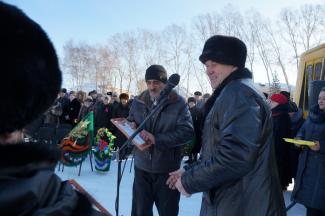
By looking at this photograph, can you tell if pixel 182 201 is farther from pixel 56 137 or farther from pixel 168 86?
pixel 56 137

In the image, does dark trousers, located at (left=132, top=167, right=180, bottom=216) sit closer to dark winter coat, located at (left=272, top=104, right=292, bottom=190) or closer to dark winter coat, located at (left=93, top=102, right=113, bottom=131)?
dark winter coat, located at (left=272, top=104, right=292, bottom=190)

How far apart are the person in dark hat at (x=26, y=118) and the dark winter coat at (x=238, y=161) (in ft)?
3.93

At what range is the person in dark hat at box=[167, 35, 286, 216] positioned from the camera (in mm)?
2104

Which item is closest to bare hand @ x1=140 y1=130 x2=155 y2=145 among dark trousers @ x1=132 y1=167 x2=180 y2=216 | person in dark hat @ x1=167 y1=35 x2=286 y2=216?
dark trousers @ x1=132 y1=167 x2=180 y2=216

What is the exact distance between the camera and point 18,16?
1.02 m

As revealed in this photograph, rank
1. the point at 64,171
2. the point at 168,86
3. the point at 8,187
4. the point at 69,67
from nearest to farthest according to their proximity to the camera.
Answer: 1. the point at 8,187
2. the point at 168,86
3. the point at 64,171
4. the point at 69,67

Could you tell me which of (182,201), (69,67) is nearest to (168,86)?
(182,201)

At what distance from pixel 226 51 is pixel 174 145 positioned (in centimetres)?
146

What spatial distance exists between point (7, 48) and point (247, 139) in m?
1.46

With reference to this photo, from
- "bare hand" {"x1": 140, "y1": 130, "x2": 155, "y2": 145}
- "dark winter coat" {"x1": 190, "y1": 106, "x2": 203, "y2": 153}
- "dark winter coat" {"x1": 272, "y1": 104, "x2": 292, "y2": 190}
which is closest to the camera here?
"bare hand" {"x1": 140, "y1": 130, "x2": 155, "y2": 145}

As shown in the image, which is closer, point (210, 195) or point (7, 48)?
point (7, 48)

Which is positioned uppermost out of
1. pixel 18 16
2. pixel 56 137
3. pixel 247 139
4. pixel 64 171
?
pixel 18 16

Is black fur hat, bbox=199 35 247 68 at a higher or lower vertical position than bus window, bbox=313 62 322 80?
lower

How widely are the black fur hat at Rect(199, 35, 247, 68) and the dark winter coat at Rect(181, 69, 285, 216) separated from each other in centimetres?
16
